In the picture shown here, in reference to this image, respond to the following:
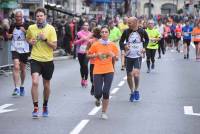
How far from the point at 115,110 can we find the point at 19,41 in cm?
327

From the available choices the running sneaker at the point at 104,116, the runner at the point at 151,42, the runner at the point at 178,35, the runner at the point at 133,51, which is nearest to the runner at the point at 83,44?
the runner at the point at 133,51

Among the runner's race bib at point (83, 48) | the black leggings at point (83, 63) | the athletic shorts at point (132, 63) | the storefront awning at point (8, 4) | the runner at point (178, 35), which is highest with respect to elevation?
the storefront awning at point (8, 4)

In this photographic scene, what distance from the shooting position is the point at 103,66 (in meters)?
11.9

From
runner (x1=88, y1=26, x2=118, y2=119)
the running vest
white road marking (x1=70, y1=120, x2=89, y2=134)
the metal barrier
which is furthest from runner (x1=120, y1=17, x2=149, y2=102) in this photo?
the metal barrier

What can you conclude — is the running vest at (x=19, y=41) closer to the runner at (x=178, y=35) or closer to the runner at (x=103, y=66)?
the runner at (x=103, y=66)

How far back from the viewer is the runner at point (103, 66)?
1184cm

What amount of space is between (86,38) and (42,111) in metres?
3.77

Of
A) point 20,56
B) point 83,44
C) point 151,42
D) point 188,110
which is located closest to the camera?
point 188,110

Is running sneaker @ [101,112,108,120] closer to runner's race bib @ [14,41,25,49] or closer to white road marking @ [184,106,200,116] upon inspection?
white road marking @ [184,106,200,116]

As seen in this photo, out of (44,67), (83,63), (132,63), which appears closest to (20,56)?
(83,63)

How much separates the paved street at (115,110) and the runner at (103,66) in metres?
0.43

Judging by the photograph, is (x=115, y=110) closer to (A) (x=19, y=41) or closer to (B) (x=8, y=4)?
(A) (x=19, y=41)

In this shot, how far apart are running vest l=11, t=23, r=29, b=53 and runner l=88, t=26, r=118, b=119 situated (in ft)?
11.3

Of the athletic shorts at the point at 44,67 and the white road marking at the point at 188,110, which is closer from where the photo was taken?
the athletic shorts at the point at 44,67
